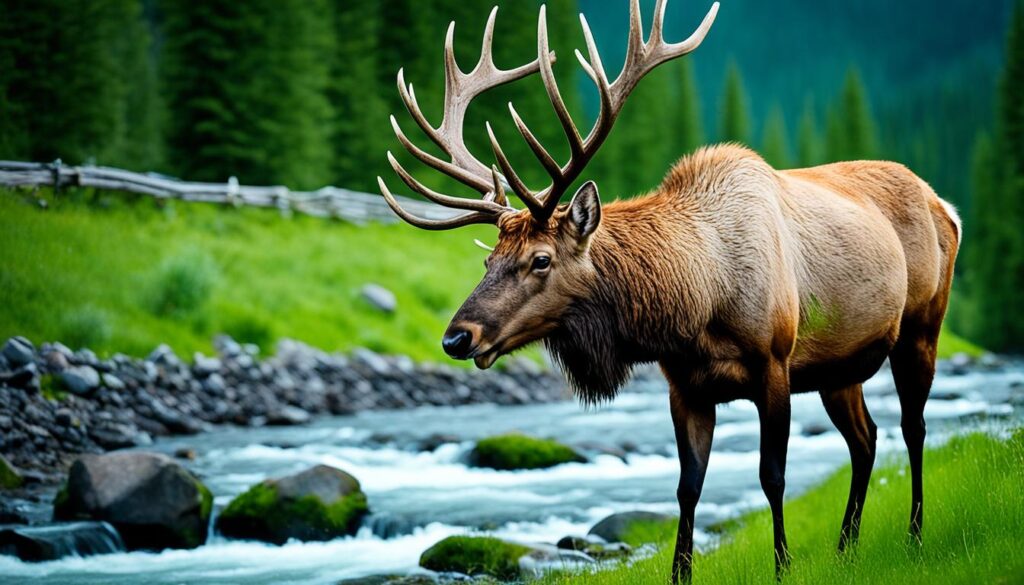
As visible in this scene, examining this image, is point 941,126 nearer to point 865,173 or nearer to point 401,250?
point 401,250

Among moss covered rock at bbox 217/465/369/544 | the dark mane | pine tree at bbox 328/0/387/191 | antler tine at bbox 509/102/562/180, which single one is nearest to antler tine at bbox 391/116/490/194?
antler tine at bbox 509/102/562/180

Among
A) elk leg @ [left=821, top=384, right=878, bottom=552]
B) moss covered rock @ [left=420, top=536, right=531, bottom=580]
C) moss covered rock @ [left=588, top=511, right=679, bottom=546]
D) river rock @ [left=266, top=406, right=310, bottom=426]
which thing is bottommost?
river rock @ [left=266, top=406, right=310, bottom=426]

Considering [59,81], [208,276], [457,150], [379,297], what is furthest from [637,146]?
[457,150]

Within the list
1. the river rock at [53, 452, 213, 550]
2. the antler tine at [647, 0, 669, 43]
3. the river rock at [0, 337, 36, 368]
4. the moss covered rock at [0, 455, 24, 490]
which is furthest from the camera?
the river rock at [0, 337, 36, 368]

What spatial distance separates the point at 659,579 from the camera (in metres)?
5.83

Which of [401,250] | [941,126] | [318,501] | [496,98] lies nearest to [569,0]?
[496,98]

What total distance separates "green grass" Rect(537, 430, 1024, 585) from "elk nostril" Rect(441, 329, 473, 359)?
5.36 ft

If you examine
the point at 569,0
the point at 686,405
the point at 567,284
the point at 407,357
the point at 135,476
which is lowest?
the point at 407,357

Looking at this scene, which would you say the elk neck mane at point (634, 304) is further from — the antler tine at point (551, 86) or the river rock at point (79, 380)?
the river rock at point (79, 380)

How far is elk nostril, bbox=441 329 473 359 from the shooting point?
5094mm

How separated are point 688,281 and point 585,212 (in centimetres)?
68

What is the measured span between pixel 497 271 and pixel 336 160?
26223mm

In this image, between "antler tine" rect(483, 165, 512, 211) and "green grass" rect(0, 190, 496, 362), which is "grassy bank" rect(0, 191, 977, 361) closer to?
"green grass" rect(0, 190, 496, 362)

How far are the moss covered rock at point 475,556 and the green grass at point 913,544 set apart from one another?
3.74 ft
